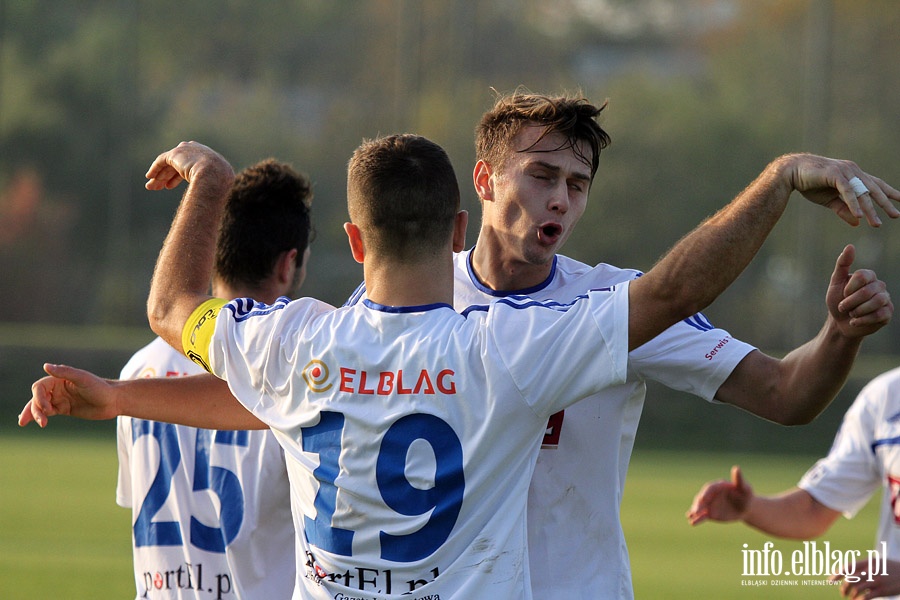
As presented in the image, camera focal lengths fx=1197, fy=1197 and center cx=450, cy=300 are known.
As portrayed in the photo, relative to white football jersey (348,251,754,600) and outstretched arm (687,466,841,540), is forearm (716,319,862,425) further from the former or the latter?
outstretched arm (687,466,841,540)

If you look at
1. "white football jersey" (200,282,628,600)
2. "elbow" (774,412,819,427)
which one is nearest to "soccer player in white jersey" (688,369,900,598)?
"elbow" (774,412,819,427)

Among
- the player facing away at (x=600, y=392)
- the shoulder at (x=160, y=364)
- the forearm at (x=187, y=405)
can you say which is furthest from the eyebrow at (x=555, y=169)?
the shoulder at (x=160, y=364)

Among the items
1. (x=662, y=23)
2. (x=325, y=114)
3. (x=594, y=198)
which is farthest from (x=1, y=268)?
(x=662, y=23)

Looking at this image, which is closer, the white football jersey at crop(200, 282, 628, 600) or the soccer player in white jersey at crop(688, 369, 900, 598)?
the white football jersey at crop(200, 282, 628, 600)

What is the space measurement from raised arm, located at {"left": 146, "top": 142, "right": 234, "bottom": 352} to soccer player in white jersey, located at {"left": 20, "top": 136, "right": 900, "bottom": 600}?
0.55 ft

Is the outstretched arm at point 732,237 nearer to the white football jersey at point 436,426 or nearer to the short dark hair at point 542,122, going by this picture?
the white football jersey at point 436,426

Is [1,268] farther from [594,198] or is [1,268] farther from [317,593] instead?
[317,593]

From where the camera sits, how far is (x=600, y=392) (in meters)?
3.60

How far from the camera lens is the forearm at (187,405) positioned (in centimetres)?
356

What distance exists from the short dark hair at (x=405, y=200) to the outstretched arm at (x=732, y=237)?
0.56 m

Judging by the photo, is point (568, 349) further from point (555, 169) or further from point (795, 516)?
point (795, 516)

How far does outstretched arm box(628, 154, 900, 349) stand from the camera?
9.18 feet

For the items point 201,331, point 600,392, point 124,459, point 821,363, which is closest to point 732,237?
point 821,363

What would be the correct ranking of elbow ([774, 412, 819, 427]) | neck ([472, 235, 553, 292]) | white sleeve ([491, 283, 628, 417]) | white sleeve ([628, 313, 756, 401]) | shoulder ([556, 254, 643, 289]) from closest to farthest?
white sleeve ([491, 283, 628, 417]) < elbow ([774, 412, 819, 427]) < white sleeve ([628, 313, 756, 401]) < shoulder ([556, 254, 643, 289]) < neck ([472, 235, 553, 292])
